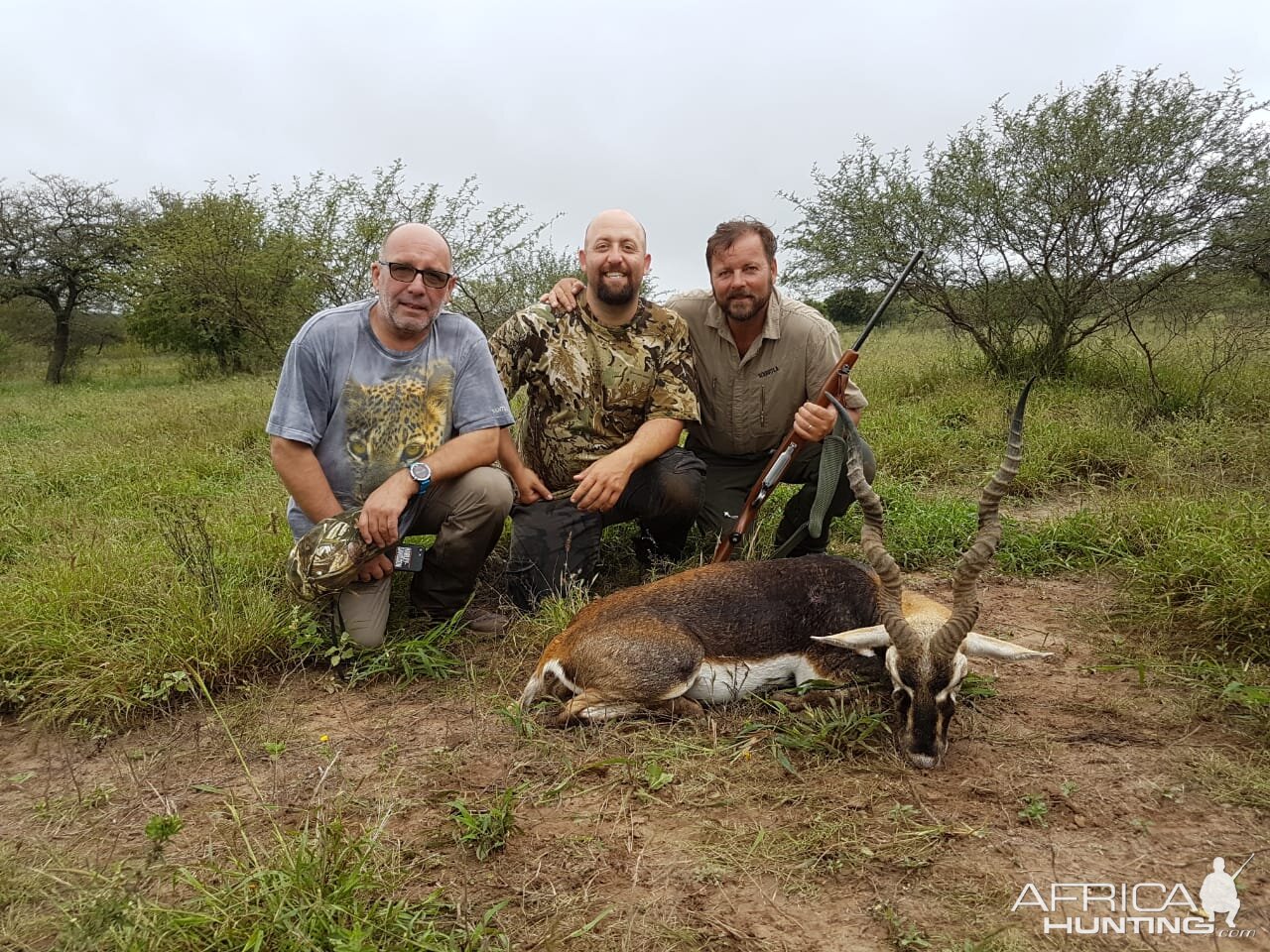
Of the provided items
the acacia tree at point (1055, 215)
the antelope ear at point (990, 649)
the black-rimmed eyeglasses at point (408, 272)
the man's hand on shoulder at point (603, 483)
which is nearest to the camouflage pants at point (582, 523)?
the man's hand on shoulder at point (603, 483)

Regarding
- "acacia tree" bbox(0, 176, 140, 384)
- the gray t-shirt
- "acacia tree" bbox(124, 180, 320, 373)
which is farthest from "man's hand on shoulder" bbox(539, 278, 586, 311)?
"acacia tree" bbox(0, 176, 140, 384)

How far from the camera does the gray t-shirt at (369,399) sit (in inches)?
159

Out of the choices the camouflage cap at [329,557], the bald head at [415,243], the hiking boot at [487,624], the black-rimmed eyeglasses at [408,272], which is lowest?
the hiking boot at [487,624]

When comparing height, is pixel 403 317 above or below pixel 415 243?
Result: below

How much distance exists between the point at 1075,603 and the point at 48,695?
507 cm

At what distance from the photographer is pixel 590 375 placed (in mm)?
4758

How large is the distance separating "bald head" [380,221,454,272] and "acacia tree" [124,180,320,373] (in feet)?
30.5

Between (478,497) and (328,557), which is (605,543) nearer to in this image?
(478,497)

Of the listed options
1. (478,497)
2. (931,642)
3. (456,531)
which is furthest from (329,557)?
(931,642)

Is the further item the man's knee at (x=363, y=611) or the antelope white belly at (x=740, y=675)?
the man's knee at (x=363, y=611)

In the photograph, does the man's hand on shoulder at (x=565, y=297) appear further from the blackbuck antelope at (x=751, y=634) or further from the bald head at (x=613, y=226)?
the blackbuck antelope at (x=751, y=634)

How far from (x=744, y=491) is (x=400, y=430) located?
2399 mm

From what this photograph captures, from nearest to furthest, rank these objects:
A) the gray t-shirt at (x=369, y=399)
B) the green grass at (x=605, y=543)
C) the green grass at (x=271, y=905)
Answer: the green grass at (x=271, y=905) → the green grass at (x=605, y=543) → the gray t-shirt at (x=369, y=399)

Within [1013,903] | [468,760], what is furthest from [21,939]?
[1013,903]
